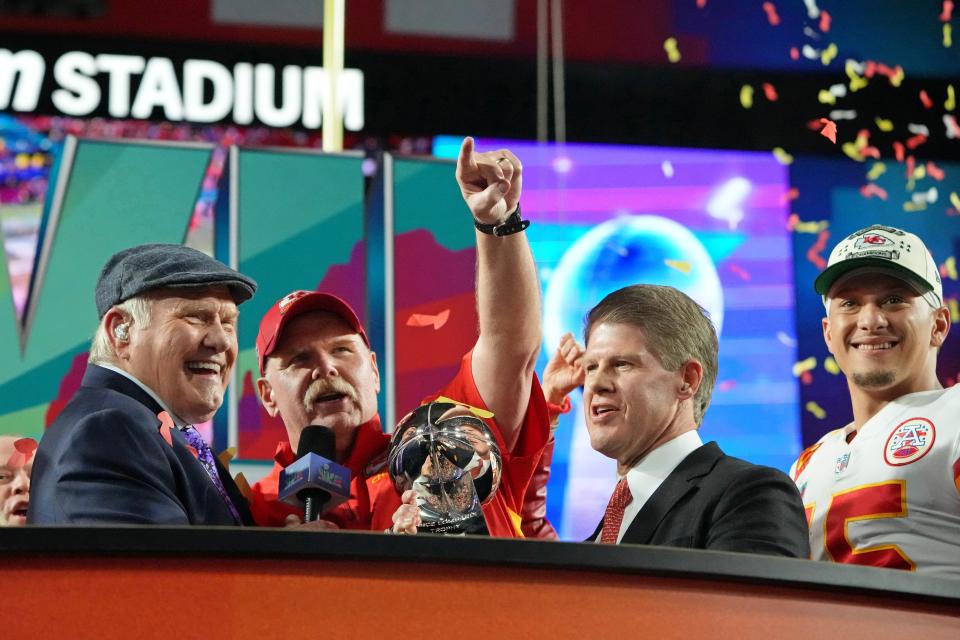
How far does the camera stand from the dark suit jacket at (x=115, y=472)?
168 centimetres

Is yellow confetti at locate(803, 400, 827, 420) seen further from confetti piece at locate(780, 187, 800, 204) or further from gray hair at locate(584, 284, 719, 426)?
gray hair at locate(584, 284, 719, 426)

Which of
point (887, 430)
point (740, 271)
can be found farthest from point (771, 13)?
point (887, 430)

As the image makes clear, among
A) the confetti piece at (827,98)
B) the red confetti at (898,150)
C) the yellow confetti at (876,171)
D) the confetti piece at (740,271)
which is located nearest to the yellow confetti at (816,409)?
the confetti piece at (740,271)

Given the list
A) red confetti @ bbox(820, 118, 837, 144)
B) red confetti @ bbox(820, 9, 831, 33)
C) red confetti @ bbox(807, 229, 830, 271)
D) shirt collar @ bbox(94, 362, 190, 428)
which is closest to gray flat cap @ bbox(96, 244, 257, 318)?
shirt collar @ bbox(94, 362, 190, 428)

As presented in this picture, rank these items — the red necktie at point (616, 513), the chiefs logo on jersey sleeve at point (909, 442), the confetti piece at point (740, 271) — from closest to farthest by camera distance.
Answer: the red necktie at point (616, 513), the chiefs logo on jersey sleeve at point (909, 442), the confetti piece at point (740, 271)

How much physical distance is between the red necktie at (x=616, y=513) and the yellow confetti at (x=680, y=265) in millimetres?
3160

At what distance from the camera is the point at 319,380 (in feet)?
7.97

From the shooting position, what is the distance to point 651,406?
2.22m

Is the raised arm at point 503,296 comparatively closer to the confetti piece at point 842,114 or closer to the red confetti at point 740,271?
the red confetti at point 740,271

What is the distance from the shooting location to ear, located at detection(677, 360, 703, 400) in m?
2.24

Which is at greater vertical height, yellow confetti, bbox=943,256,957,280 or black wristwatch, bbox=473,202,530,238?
yellow confetti, bbox=943,256,957,280

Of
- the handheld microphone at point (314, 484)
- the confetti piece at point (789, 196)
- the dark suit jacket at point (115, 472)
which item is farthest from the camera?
the confetti piece at point (789, 196)

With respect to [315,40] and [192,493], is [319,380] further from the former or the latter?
[315,40]

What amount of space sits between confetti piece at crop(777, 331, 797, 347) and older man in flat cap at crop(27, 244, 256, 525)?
352 cm
